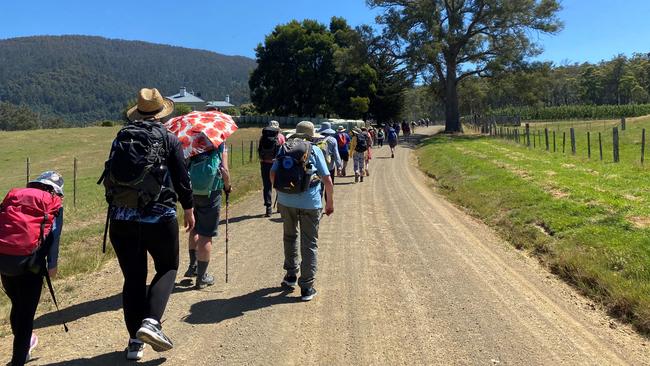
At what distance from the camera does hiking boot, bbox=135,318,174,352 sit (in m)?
3.70

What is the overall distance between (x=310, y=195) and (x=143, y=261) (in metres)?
2.03

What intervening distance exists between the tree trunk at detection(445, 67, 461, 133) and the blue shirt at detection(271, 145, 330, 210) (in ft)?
143

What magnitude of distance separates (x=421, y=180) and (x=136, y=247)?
14.7 metres

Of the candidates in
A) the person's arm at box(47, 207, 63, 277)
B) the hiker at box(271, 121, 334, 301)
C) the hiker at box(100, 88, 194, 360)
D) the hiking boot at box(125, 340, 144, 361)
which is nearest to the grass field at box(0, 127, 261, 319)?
the person's arm at box(47, 207, 63, 277)

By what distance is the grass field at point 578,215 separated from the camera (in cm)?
587

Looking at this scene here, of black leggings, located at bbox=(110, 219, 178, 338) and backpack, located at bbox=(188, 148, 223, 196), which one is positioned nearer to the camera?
black leggings, located at bbox=(110, 219, 178, 338)

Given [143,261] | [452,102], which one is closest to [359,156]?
[143,261]

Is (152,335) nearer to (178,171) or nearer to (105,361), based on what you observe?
(105,361)

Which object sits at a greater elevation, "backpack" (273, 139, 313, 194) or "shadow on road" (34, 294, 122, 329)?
"backpack" (273, 139, 313, 194)

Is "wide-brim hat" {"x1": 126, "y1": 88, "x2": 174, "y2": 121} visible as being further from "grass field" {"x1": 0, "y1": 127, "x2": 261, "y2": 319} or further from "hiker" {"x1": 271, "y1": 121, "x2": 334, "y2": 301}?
"grass field" {"x1": 0, "y1": 127, "x2": 261, "y2": 319}

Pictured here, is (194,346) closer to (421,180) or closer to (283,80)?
(421,180)

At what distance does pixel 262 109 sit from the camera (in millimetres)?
69062

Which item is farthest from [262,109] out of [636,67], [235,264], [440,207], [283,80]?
[636,67]

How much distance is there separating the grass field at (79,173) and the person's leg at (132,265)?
2.46 metres
